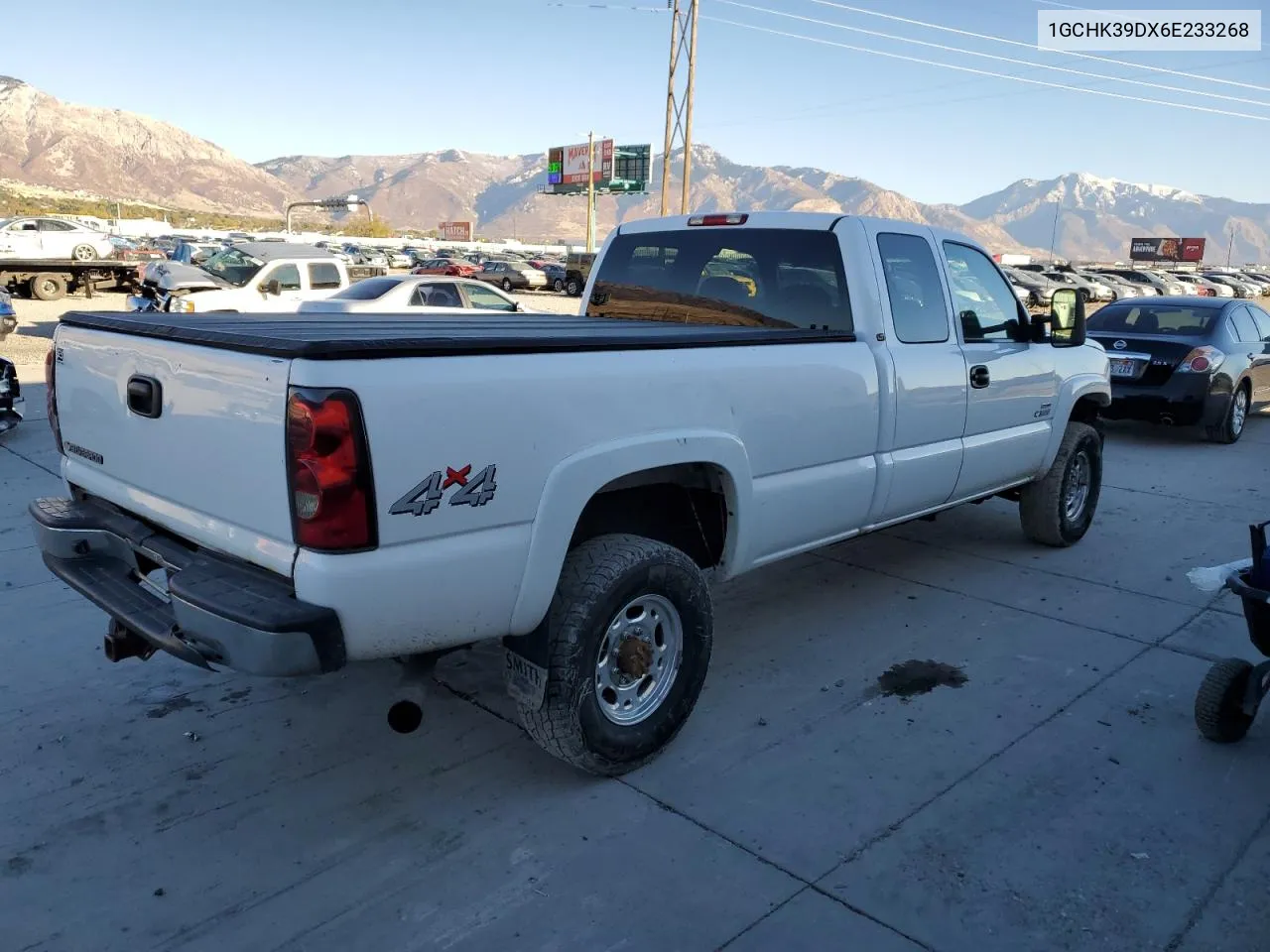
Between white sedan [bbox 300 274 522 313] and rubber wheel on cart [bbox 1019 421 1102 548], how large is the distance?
8459 mm

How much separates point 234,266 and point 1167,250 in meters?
108

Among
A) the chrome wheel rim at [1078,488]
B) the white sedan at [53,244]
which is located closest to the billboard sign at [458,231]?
the white sedan at [53,244]

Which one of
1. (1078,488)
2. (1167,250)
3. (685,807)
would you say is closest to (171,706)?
(685,807)

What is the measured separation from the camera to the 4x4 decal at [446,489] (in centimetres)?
264

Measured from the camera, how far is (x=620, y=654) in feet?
11.3


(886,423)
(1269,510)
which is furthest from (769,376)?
(1269,510)

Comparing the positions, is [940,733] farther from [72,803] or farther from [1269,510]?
[1269,510]

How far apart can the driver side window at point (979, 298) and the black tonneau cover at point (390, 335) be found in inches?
47.0

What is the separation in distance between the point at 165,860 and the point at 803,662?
276 cm

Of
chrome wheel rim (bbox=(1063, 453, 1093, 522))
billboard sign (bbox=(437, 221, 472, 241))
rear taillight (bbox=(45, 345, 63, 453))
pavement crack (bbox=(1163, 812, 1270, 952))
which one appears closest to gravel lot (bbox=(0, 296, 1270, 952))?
pavement crack (bbox=(1163, 812, 1270, 952))

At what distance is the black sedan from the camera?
10289mm

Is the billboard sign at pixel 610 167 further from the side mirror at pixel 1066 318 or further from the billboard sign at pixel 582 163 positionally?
the side mirror at pixel 1066 318

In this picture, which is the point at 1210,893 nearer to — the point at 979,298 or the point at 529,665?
the point at 529,665

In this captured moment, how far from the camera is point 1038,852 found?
3.11 meters
